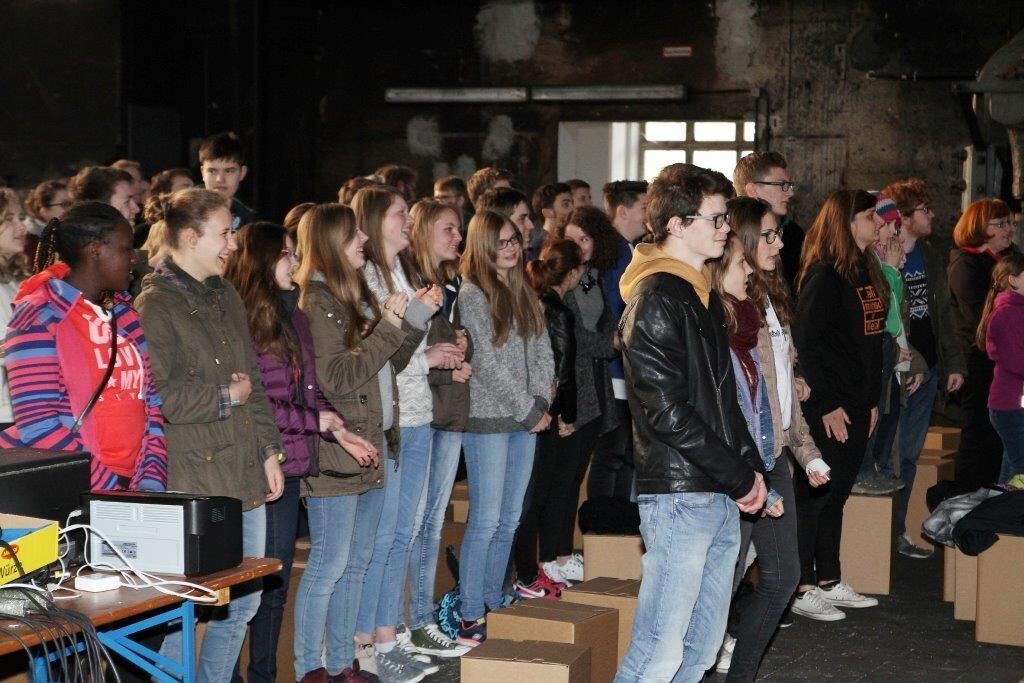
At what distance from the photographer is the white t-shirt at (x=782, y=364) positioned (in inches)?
162

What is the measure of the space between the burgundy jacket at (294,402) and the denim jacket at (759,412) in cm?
128

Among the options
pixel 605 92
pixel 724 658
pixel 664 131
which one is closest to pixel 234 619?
pixel 724 658

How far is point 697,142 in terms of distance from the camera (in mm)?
10898

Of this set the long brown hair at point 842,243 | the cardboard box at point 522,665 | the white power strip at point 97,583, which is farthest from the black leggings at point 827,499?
the white power strip at point 97,583

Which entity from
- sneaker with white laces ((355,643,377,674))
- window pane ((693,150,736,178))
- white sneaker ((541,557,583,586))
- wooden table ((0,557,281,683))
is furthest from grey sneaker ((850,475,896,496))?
window pane ((693,150,736,178))

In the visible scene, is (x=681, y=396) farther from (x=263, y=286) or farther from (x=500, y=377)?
(x=500, y=377)

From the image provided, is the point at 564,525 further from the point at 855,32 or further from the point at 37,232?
the point at 855,32

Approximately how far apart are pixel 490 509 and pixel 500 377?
1.58 ft

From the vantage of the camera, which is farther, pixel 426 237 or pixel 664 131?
pixel 664 131

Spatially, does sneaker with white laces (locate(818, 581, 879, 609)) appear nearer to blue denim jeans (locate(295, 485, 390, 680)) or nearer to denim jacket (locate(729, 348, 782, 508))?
denim jacket (locate(729, 348, 782, 508))

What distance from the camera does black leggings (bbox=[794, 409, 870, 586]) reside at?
520cm

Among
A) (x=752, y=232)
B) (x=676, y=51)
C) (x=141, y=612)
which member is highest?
(x=676, y=51)

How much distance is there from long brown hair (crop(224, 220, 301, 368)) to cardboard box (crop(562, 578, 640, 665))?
4.14ft

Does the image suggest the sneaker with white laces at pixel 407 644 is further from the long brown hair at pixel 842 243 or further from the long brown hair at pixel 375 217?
the long brown hair at pixel 842 243
